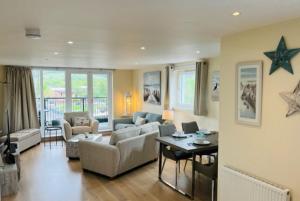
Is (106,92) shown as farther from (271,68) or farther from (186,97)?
(271,68)

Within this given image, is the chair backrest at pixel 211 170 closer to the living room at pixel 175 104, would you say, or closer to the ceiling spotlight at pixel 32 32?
the living room at pixel 175 104

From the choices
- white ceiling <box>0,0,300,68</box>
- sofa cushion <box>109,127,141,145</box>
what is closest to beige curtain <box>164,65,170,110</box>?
sofa cushion <box>109,127,141,145</box>

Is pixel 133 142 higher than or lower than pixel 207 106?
lower

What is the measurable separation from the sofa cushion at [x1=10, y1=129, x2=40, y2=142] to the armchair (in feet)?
2.86

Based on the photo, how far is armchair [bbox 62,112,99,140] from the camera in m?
6.98

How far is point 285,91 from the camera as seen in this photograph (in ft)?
8.14

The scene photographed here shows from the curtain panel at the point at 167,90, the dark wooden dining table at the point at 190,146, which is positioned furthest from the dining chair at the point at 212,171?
the curtain panel at the point at 167,90

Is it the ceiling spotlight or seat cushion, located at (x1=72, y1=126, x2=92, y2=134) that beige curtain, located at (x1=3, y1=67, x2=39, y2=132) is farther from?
the ceiling spotlight

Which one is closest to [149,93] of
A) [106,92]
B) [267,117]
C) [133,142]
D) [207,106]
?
[106,92]

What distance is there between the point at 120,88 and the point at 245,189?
6.86 metres

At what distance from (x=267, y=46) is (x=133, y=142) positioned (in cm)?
309

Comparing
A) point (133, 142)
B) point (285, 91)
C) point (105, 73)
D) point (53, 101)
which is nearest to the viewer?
point (285, 91)

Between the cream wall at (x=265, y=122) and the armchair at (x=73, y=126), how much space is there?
4.97 metres

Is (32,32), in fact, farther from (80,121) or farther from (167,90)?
(80,121)
